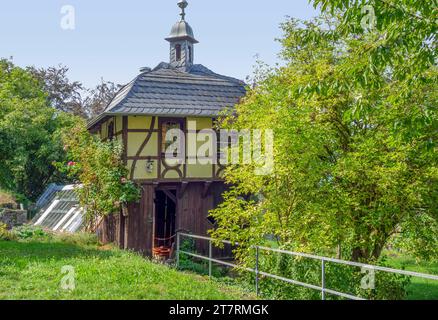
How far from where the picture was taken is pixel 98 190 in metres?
15.3

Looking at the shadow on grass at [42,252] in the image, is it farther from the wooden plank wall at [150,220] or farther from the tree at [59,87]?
the tree at [59,87]

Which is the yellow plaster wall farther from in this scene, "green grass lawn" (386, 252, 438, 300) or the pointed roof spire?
"green grass lawn" (386, 252, 438, 300)

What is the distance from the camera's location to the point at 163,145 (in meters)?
14.8

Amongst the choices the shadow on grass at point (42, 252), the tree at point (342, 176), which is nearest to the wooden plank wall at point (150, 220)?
the shadow on grass at point (42, 252)

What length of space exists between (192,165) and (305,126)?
665 cm

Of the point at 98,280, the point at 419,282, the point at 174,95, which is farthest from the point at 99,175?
the point at 419,282

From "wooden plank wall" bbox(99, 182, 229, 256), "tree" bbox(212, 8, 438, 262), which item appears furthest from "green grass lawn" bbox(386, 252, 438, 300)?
"wooden plank wall" bbox(99, 182, 229, 256)

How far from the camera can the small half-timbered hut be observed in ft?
47.2

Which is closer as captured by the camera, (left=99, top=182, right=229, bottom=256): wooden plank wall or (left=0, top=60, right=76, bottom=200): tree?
(left=99, top=182, right=229, bottom=256): wooden plank wall

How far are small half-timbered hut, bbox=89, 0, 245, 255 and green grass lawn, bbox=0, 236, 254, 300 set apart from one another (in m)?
2.84

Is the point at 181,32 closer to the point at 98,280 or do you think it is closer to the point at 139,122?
the point at 139,122
